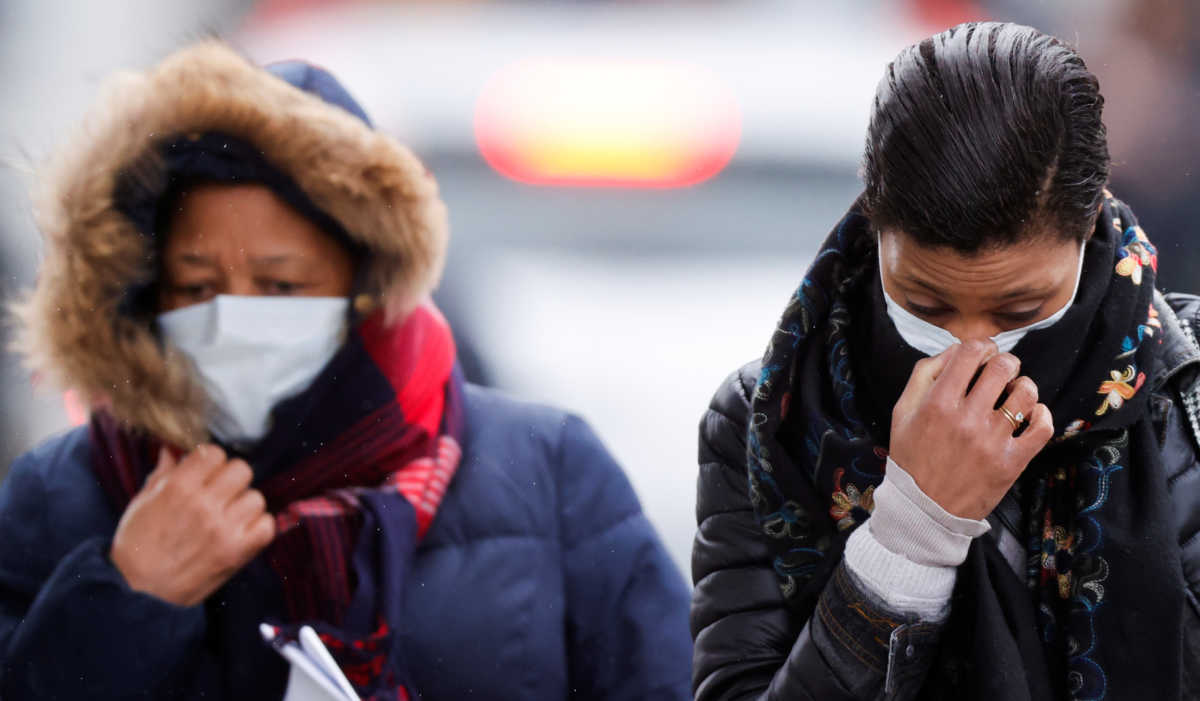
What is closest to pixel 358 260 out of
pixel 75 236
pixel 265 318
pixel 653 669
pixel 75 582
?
pixel 265 318

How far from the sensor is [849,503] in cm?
164

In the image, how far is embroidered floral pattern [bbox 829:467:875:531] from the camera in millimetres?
1625

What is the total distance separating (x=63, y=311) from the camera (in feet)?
7.30

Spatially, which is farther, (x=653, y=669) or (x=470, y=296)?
(x=470, y=296)

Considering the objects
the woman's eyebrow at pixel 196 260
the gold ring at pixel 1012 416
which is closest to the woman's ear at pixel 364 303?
the woman's eyebrow at pixel 196 260

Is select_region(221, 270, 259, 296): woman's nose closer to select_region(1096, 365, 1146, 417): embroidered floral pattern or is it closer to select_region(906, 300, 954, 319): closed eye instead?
select_region(906, 300, 954, 319): closed eye

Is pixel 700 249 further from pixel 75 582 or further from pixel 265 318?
pixel 75 582

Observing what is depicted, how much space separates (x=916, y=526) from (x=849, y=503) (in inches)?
6.9

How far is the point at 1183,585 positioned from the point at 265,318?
1.42m

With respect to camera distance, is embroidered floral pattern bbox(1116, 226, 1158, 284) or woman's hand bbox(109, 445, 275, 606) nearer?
embroidered floral pattern bbox(1116, 226, 1158, 284)

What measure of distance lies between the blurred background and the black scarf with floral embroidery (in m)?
1.24

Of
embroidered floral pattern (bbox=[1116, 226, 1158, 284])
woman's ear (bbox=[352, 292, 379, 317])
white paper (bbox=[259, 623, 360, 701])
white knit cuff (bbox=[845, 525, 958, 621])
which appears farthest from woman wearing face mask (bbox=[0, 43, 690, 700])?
embroidered floral pattern (bbox=[1116, 226, 1158, 284])

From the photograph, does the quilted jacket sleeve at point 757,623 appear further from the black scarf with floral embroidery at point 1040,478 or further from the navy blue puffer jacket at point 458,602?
the navy blue puffer jacket at point 458,602

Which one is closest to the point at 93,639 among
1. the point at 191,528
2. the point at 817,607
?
the point at 191,528
